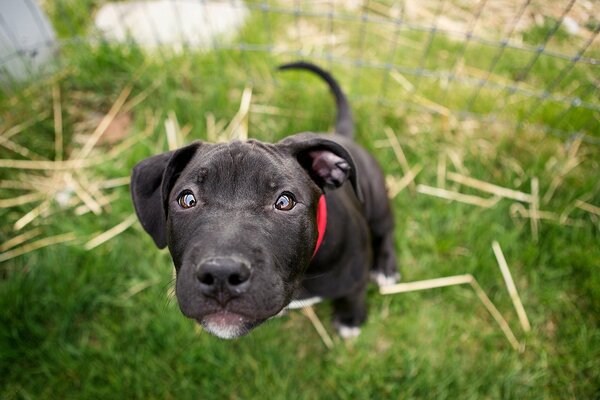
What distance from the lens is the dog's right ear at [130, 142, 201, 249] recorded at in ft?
7.66

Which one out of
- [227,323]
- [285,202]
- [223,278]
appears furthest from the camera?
[285,202]

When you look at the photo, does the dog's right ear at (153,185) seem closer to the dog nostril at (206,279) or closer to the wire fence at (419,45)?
the dog nostril at (206,279)

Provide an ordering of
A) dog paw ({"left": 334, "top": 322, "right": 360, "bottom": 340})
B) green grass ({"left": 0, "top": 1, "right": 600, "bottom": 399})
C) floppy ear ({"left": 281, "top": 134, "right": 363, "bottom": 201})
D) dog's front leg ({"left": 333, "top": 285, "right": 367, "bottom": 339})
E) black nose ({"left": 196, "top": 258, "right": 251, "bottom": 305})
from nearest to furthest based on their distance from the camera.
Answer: black nose ({"left": 196, "top": 258, "right": 251, "bottom": 305})
floppy ear ({"left": 281, "top": 134, "right": 363, "bottom": 201})
green grass ({"left": 0, "top": 1, "right": 600, "bottom": 399})
dog's front leg ({"left": 333, "top": 285, "right": 367, "bottom": 339})
dog paw ({"left": 334, "top": 322, "right": 360, "bottom": 340})

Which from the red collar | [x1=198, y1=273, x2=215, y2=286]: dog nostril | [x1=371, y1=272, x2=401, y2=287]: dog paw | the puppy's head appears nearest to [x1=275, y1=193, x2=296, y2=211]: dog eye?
the puppy's head

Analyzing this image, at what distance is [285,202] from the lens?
2135mm

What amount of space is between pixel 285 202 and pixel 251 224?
26 centimetres

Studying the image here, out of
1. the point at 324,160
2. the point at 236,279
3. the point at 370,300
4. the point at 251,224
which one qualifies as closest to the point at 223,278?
the point at 236,279

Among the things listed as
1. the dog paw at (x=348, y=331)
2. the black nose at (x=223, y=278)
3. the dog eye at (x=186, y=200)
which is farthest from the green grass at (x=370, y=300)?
the black nose at (x=223, y=278)

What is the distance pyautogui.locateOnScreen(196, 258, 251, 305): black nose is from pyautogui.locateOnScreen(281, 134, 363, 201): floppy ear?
0.79 meters

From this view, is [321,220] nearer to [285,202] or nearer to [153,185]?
[285,202]

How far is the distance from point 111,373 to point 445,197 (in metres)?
2.92

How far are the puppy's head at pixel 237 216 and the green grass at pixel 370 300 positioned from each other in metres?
0.64

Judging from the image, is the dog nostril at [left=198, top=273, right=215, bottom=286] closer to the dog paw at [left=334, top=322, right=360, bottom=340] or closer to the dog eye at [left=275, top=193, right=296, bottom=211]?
the dog eye at [left=275, top=193, right=296, bottom=211]

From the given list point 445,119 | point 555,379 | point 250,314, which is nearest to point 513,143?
point 445,119
